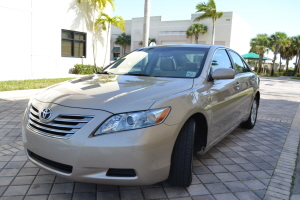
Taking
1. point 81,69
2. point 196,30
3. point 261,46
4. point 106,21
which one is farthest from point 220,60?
point 261,46

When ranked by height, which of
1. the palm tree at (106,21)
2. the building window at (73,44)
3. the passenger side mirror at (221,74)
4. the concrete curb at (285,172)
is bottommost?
the concrete curb at (285,172)

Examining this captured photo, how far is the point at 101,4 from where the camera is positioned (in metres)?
15.0

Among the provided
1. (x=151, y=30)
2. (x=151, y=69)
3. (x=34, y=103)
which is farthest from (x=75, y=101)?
(x=151, y=30)

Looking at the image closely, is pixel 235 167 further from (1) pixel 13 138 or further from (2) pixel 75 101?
(1) pixel 13 138

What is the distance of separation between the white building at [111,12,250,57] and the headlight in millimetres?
32856

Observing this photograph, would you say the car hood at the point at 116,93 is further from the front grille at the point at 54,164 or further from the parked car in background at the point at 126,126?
the front grille at the point at 54,164

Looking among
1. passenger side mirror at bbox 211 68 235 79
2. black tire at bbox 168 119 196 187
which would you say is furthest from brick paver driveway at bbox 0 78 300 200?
passenger side mirror at bbox 211 68 235 79

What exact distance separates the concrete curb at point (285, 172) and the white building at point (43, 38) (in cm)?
1127

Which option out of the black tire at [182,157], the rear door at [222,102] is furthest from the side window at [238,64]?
the black tire at [182,157]

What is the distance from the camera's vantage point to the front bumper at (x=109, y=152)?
6.81 ft

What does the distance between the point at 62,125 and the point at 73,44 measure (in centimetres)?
1384

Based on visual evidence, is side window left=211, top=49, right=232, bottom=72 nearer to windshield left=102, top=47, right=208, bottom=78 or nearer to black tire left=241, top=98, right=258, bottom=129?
windshield left=102, top=47, right=208, bottom=78

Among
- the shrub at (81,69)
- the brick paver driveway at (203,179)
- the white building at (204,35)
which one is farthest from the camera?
the white building at (204,35)

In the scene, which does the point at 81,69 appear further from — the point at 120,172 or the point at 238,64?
the point at 120,172
